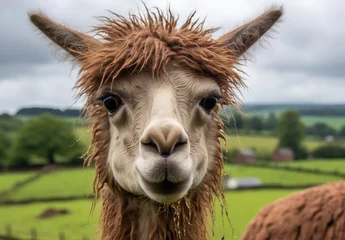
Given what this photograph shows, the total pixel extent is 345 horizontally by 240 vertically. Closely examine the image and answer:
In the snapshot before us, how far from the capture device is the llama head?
3643mm

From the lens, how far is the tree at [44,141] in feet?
263

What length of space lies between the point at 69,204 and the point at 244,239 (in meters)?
49.9

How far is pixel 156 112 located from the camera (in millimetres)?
3758

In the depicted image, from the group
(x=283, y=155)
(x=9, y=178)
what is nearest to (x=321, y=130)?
(x=283, y=155)

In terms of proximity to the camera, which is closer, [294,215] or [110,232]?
[110,232]

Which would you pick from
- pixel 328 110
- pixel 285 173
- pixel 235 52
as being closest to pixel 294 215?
pixel 235 52

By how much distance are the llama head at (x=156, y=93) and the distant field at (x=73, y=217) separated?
30763 millimetres

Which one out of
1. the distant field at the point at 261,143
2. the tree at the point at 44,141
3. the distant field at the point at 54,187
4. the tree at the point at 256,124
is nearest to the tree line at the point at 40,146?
the tree at the point at 44,141

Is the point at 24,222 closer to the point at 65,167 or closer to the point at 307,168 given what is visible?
the point at 65,167

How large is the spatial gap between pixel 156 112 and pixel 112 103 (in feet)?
2.14

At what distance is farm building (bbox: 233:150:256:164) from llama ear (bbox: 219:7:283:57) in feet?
250

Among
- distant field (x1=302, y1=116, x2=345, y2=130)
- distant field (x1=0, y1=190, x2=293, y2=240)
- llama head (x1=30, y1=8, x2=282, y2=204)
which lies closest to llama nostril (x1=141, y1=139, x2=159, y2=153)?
llama head (x1=30, y1=8, x2=282, y2=204)

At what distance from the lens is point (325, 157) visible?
87688mm

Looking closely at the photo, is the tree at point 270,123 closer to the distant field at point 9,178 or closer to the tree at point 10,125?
the tree at point 10,125
